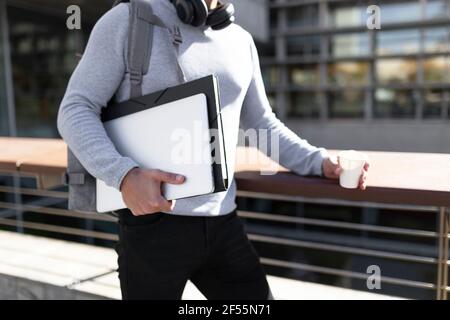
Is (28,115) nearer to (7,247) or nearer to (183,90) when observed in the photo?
(7,247)

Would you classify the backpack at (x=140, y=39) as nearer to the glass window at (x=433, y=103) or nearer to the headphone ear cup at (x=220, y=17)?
the headphone ear cup at (x=220, y=17)

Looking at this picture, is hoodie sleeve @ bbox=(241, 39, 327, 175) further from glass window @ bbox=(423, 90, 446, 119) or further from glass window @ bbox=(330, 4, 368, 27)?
glass window @ bbox=(330, 4, 368, 27)

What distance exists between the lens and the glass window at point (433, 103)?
17828mm

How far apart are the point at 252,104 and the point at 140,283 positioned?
2.52 ft

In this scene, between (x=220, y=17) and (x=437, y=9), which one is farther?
(x=437, y=9)

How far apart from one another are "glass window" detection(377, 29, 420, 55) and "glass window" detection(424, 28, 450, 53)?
376 millimetres

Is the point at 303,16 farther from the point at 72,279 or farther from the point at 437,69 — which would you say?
the point at 72,279

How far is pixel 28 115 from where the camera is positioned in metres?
10.7

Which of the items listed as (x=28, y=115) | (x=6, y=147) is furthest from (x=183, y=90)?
(x=28, y=115)

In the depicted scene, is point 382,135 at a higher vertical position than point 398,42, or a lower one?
lower

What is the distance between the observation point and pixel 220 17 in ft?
4.47

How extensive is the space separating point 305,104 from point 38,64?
42.1 feet

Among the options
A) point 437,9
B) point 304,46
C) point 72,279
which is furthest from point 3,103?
point 437,9

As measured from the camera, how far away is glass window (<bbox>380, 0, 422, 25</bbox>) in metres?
18.0
